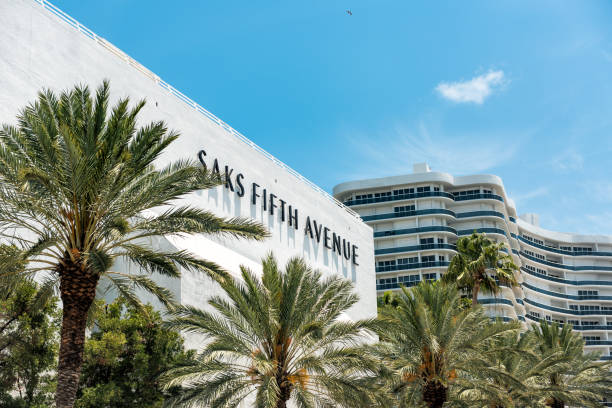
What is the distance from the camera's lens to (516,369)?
33.3 meters

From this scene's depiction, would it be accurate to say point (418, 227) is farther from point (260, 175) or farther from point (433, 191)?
point (260, 175)

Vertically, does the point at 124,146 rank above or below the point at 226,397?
above

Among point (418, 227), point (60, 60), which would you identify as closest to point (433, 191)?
point (418, 227)

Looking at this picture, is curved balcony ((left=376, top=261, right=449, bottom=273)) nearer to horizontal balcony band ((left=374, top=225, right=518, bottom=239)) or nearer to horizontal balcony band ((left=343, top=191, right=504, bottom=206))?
horizontal balcony band ((left=374, top=225, right=518, bottom=239))

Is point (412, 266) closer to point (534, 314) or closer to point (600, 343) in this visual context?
point (534, 314)

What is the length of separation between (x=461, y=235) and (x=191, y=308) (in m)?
68.0

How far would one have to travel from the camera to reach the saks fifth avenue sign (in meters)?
34.6

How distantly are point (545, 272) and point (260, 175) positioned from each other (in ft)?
235

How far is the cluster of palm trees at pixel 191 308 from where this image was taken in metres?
15.8

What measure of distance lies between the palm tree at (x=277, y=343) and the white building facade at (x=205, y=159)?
441 centimetres

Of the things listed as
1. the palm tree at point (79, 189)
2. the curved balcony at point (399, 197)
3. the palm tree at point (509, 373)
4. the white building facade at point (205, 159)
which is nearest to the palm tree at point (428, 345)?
the palm tree at point (509, 373)

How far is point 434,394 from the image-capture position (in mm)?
26688

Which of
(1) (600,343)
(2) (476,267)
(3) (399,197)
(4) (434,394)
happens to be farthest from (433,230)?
(4) (434,394)

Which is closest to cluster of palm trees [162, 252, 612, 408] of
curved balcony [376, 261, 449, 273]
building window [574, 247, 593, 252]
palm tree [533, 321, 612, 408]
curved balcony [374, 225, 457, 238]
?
palm tree [533, 321, 612, 408]
